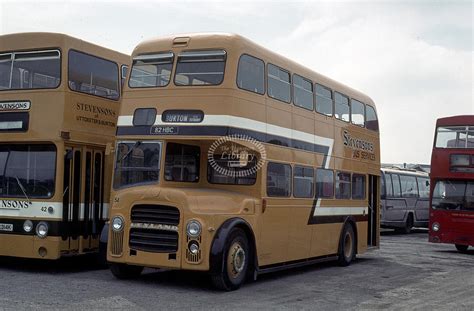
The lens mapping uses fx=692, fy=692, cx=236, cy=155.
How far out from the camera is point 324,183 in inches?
614

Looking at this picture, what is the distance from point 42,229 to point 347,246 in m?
7.69

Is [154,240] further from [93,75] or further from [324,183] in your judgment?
[324,183]

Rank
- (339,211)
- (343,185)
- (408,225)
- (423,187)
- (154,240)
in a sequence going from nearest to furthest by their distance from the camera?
(154,240) < (339,211) < (343,185) < (408,225) < (423,187)

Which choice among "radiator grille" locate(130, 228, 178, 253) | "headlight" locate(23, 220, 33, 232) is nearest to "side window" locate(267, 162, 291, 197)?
"radiator grille" locate(130, 228, 178, 253)

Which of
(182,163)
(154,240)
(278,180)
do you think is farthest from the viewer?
(278,180)

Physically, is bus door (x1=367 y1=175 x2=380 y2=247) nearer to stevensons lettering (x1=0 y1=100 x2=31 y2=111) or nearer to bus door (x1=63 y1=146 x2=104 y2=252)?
bus door (x1=63 y1=146 x2=104 y2=252)

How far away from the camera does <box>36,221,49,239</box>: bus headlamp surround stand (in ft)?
41.5

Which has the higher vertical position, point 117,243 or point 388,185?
point 388,185

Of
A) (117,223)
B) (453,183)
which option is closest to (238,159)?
(117,223)

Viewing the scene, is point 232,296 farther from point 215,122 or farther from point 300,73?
point 300,73

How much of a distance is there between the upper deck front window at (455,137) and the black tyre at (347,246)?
585cm

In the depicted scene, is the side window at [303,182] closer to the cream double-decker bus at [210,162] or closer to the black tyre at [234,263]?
the cream double-decker bus at [210,162]

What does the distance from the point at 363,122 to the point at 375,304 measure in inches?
334

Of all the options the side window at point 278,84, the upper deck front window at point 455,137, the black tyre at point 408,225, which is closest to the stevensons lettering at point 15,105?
the side window at point 278,84
